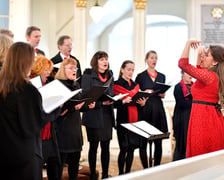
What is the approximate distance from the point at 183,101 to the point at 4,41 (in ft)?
9.18

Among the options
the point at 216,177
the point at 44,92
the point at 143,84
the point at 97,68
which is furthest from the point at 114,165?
the point at 216,177

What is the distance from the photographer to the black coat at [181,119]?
536 centimetres

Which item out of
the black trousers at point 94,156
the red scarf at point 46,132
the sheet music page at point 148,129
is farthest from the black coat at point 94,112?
the red scarf at point 46,132

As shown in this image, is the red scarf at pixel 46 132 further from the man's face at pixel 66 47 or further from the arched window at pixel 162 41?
the arched window at pixel 162 41

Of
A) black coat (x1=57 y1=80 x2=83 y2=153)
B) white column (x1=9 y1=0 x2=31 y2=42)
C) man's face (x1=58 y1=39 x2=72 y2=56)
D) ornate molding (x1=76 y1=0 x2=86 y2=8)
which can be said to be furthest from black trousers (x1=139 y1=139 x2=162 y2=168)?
ornate molding (x1=76 y1=0 x2=86 y2=8)

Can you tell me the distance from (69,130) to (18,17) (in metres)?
4.53

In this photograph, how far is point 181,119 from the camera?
17.8 feet

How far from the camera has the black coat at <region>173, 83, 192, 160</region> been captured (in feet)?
17.6

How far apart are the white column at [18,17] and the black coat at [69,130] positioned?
4184mm

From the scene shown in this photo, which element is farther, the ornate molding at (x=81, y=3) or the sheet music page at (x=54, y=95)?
the ornate molding at (x=81, y=3)

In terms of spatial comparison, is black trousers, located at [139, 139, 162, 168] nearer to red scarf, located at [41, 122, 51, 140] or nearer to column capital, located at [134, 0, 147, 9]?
red scarf, located at [41, 122, 51, 140]

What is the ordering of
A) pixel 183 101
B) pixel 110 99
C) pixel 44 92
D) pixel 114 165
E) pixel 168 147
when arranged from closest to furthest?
pixel 44 92 → pixel 110 99 → pixel 183 101 → pixel 114 165 → pixel 168 147

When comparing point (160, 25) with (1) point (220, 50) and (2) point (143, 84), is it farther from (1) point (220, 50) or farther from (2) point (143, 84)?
(1) point (220, 50)

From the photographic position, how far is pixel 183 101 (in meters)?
5.35
